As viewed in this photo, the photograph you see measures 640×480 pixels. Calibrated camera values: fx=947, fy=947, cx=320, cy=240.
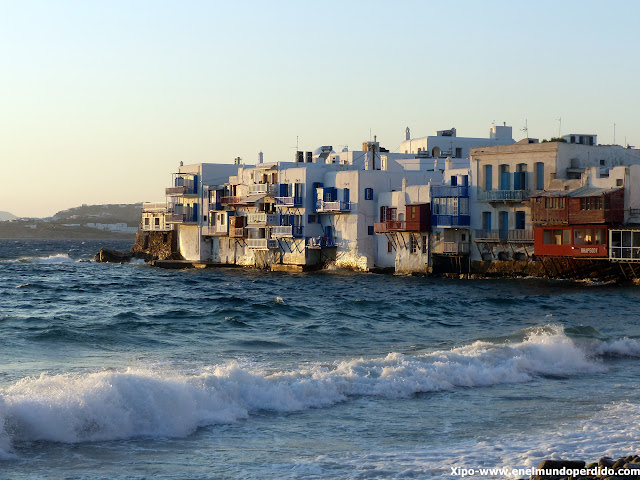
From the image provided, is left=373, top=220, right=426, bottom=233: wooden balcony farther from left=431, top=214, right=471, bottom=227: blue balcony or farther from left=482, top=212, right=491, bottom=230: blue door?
left=482, top=212, right=491, bottom=230: blue door

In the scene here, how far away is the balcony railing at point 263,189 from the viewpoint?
233ft

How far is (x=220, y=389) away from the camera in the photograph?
18594 millimetres

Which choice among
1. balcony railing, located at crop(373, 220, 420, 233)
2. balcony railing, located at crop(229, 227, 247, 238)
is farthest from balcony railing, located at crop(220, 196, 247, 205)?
balcony railing, located at crop(373, 220, 420, 233)

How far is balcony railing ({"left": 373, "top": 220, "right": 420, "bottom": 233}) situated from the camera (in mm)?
60297

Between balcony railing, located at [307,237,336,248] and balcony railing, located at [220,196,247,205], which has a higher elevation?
balcony railing, located at [220,196,247,205]

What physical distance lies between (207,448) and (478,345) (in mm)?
12559

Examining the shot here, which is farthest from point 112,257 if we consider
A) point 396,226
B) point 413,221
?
point 413,221

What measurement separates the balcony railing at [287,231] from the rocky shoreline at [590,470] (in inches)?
2220

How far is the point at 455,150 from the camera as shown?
82500 millimetres

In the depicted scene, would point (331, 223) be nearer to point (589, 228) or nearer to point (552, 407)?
point (589, 228)

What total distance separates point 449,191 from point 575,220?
10.5 metres

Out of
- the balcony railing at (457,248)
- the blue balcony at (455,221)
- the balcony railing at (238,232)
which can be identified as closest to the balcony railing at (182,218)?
the balcony railing at (238,232)

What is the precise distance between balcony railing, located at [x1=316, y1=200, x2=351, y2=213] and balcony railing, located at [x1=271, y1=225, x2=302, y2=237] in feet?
7.04

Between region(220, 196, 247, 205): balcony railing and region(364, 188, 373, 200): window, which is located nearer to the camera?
region(364, 188, 373, 200): window
